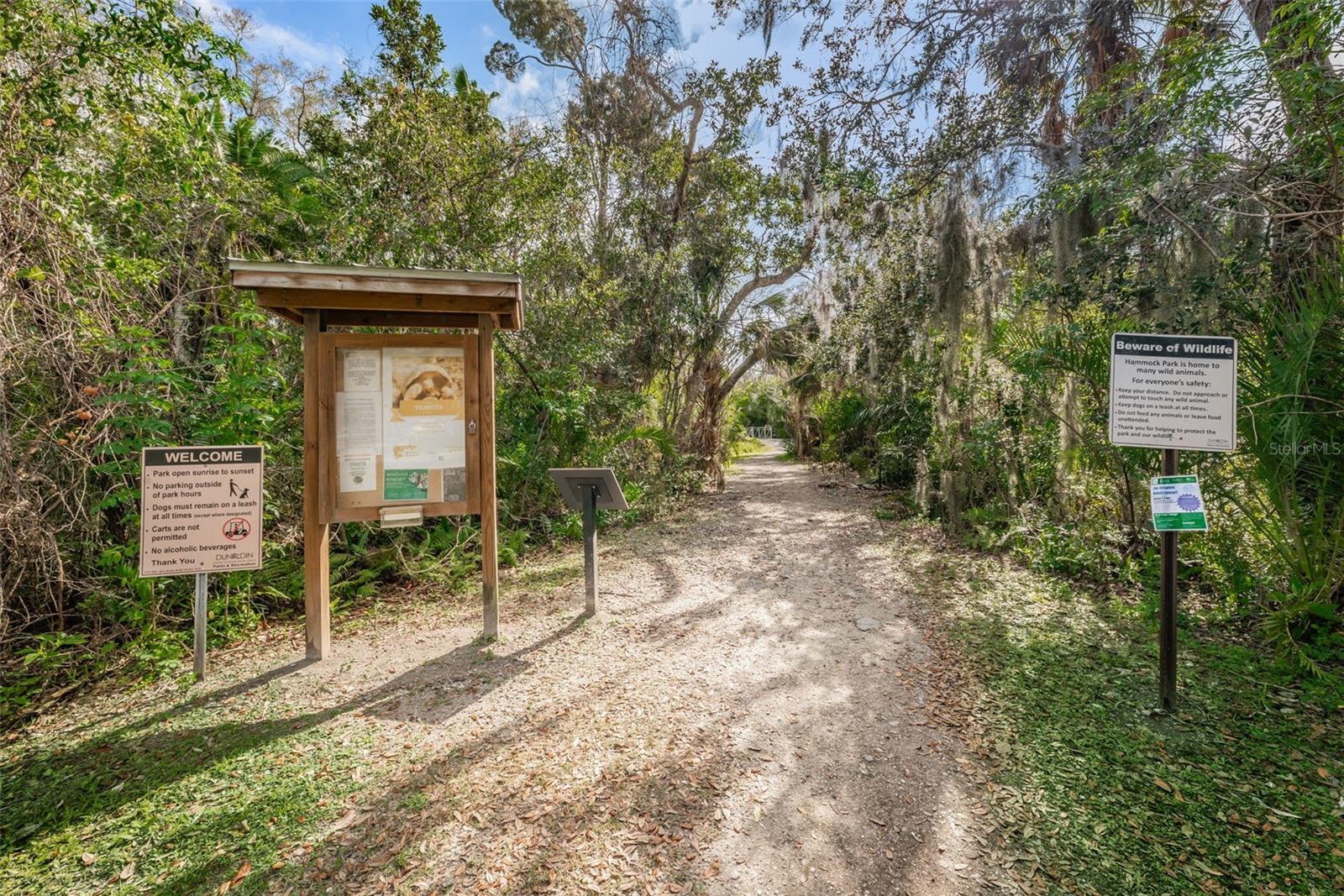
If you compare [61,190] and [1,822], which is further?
[61,190]

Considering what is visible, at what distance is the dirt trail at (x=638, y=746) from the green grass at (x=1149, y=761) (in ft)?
1.02

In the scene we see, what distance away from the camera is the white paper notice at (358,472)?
340cm

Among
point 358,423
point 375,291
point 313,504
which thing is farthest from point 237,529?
point 375,291

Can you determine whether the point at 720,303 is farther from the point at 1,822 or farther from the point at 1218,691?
the point at 1,822

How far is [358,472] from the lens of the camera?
3.41 meters

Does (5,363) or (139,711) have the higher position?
(5,363)

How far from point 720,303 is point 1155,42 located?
6.66 m

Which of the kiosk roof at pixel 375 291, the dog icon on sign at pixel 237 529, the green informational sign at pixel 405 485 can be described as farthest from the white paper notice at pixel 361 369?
the dog icon on sign at pixel 237 529

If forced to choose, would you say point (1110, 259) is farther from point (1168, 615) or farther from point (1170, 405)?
point (1168, 615)

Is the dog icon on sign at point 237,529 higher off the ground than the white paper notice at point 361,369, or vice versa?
the white paper notice at point 361,369

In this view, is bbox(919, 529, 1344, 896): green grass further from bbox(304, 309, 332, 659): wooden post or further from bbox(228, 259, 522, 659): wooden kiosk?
bbox(304, 309, 332, 659): wooden post

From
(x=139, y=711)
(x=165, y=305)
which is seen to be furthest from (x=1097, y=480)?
(x=165, y=305)

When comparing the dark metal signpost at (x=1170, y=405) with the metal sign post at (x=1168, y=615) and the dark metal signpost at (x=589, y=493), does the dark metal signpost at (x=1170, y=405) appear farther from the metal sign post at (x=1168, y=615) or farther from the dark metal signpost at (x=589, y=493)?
the dark metal signpost at (x=589, y=493)

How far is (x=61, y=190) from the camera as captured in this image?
3.10 metres
